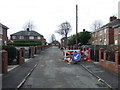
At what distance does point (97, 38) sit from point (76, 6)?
2256 centimetres

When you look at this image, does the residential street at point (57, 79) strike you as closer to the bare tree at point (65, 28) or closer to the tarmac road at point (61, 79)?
the tarmac road at point (61, 79)

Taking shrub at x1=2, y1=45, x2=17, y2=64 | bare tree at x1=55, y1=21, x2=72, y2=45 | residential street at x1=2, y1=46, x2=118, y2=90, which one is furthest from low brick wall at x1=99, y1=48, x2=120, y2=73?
bare tree at x1=55, y1=21, x2=72, y2=45

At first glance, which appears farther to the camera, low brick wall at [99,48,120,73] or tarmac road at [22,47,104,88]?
low brick wall at [99,48,120,73]

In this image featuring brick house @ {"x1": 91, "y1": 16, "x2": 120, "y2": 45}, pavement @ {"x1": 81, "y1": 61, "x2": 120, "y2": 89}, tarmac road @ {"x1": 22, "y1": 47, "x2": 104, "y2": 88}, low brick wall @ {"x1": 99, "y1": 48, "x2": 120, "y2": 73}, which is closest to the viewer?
tarmac road @ {"x1": 22, "y1": 47, "x2": 104, "y2": 88}

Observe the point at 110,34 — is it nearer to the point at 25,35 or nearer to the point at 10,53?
the point at 10,53

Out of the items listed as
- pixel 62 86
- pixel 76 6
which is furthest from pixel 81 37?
pixel 62 86

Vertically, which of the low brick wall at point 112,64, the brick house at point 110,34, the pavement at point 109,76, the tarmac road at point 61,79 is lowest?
the tarmac road at point 61,79

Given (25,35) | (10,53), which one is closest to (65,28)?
(25,35)

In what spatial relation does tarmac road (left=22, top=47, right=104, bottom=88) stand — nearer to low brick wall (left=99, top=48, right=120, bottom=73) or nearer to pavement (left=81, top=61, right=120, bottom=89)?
pavement (left=81, top=61, right=120, bottom=89)

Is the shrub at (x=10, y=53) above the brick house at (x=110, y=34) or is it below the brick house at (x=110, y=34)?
below

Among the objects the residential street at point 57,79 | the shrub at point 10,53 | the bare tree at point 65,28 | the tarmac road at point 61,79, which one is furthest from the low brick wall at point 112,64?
the bare tree at point 65,28

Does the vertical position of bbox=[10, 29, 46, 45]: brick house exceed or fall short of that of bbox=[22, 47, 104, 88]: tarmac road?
it exceeds it

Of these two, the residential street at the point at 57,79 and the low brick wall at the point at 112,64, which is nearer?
the residential street at the point at 57,79

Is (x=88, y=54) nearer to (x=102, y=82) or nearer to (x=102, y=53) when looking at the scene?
(x=102, y=53)
